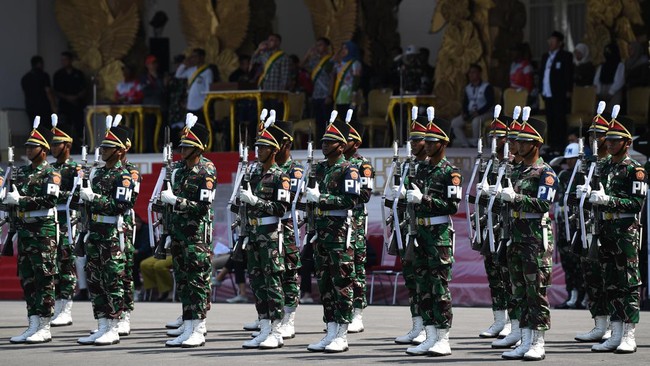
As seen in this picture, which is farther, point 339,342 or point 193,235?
point 193,235

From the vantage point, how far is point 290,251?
49.9 ft

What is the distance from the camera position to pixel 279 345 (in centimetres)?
1474

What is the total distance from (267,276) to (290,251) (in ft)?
2.14

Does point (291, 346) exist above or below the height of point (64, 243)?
below

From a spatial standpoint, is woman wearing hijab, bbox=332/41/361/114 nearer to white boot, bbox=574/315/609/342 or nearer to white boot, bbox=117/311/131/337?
white boot, bbox=117/311/131/337

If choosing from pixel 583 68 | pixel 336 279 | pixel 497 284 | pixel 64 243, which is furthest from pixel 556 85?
pixel 336 279

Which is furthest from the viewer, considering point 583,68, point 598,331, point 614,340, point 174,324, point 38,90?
point 38,90

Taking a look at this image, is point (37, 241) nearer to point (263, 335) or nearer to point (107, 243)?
point (107, 243)

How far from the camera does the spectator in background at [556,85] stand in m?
22.8

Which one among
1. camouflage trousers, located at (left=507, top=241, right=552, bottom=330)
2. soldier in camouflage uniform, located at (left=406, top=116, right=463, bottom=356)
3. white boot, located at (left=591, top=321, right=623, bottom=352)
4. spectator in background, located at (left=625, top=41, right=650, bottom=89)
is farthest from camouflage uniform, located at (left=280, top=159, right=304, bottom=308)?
spectator in background, located at (left=625, top=41, right=650, bottom=89)

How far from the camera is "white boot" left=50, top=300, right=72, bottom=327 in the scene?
1739cm

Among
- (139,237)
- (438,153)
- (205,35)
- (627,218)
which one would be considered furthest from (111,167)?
(205,35)

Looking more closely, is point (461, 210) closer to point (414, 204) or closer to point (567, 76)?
point (567, 76)

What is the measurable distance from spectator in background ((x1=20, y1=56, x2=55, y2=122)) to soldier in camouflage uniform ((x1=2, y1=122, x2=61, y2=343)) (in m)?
12.3
